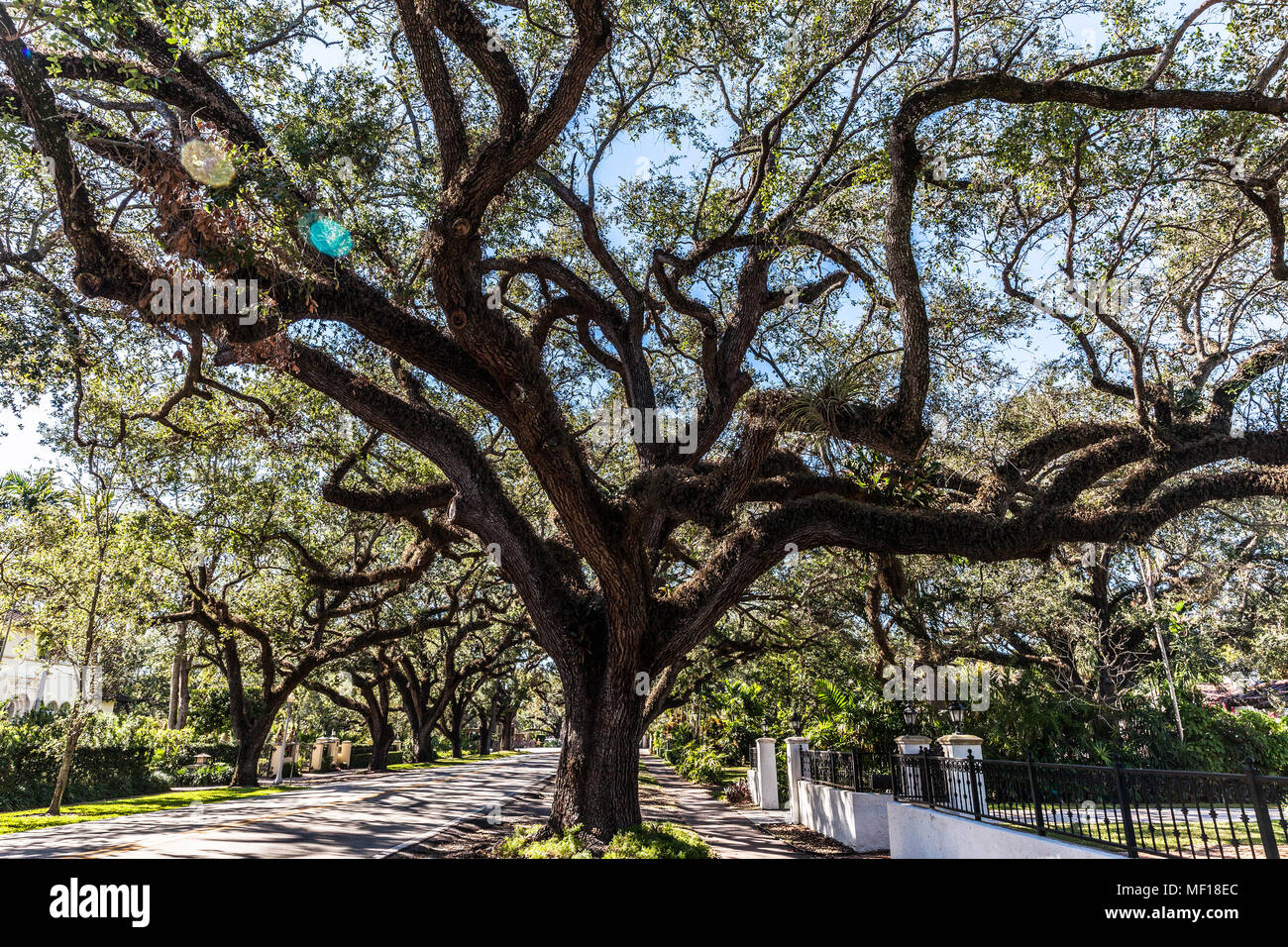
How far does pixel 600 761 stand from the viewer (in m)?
8.49

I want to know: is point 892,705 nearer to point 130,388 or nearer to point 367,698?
point 130,388

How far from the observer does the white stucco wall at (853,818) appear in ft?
35.7

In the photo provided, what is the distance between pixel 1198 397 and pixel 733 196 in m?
6.51

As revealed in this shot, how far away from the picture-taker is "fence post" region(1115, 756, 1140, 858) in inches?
218

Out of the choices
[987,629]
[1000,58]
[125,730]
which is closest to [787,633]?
[987,629]

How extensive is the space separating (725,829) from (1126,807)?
8686 mm

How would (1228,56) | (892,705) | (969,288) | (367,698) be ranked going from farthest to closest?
1. (367,698)
2. (892,705)
3. (969,288)
4. (1228,56)

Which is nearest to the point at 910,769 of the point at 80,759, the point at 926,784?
the point at 926,784

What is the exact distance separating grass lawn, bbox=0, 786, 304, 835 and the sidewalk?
10.7 metres

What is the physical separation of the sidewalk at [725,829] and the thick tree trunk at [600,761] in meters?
1.98

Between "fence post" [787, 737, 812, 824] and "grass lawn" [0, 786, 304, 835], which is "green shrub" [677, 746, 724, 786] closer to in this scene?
"fence post" [787, 737, 812, 824]

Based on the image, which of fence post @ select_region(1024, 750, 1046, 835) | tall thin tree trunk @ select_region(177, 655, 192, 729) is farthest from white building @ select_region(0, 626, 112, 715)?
fence post @ select_region(1024, 750, 1046, 835)

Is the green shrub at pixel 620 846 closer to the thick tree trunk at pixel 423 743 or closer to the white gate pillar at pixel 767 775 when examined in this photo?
the white gate pillar at pixel 767 775
